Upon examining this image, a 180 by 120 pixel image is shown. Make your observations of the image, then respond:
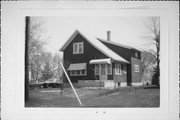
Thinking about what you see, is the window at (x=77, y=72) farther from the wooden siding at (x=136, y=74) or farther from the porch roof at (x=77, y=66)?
the wooden siding at (x=136, y=74)

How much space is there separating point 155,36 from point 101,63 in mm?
898

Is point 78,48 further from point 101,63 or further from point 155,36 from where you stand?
point 155,36

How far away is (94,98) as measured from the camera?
5.11 meters

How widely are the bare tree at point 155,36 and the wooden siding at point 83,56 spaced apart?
737 mm

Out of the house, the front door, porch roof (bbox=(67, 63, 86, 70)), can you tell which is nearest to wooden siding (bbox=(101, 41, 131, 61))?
the house

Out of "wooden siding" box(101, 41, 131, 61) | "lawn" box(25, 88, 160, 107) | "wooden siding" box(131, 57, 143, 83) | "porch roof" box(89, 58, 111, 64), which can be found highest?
"wooden siding" box(101, 41, 131, 61)

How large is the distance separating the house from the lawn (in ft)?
0.46

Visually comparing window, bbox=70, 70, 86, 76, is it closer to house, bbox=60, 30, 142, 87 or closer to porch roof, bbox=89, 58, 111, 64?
house, bbox=60, 30, 142, 87

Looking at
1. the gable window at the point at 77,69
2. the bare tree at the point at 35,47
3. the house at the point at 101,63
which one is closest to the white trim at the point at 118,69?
the house at the point at 101,63

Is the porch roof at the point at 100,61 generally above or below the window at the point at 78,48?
below

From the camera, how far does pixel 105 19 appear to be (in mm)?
5125

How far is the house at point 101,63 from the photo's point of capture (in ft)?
16.8

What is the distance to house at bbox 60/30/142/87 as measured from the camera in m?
5.13

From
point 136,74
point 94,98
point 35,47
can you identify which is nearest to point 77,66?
point 94,98
